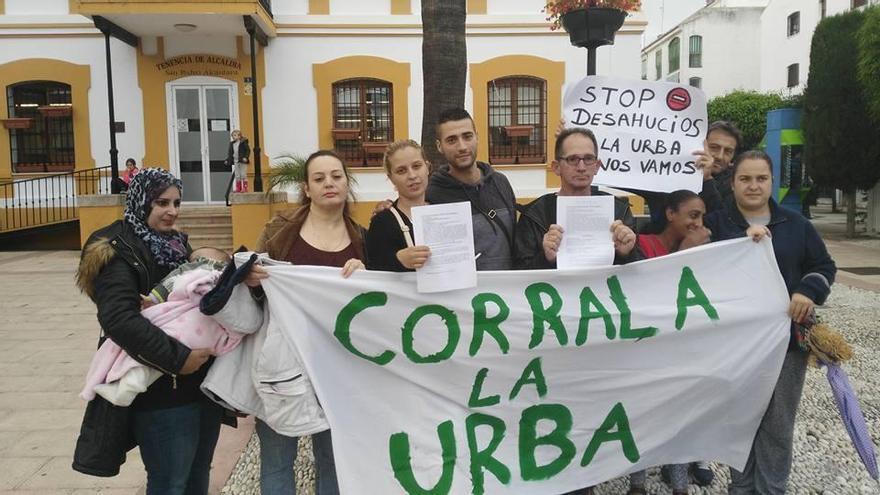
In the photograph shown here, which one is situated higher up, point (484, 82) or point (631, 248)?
point (484, 82)

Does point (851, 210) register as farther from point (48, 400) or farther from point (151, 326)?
point (151, 326)

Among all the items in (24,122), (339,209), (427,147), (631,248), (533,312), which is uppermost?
(24,122)

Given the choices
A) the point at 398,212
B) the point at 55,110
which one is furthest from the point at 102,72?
the point at 398,212

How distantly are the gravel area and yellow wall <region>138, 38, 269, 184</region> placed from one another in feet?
37.8

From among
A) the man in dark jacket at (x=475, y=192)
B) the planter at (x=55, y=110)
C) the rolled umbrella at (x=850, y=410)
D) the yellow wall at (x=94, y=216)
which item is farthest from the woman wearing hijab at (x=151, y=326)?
the planter at (x=55, y=110)

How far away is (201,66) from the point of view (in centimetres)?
1457

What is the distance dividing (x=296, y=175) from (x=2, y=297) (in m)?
4.60

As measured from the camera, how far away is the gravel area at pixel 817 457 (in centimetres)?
367

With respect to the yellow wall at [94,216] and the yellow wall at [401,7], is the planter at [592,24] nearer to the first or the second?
the yellow wall at [401,7]

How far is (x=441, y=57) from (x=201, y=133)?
11.0 metres

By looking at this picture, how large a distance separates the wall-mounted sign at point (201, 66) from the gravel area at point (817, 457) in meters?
12.0

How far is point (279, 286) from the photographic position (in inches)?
108

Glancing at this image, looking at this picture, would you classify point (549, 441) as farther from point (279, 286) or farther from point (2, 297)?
point (2, 297)

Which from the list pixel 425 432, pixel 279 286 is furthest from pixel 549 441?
pixel 279 286
